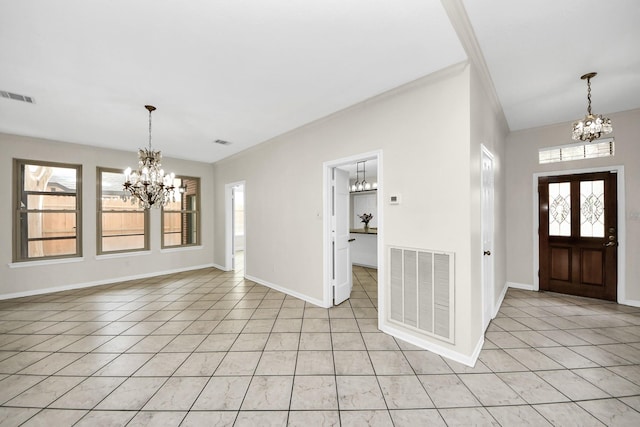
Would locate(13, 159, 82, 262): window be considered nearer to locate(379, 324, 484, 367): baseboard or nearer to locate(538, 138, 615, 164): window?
locate(379, 324, 484, 367): baseboard

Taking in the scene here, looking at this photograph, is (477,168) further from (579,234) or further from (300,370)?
(579,234)

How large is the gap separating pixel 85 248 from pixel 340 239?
504cm

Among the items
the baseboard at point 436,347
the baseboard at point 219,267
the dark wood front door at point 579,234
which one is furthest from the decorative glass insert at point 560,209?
the baseboard at point 219,267

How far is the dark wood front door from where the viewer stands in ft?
11.9

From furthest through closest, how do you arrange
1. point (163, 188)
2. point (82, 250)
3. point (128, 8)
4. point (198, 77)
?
point (82, 250), point (163, 188), point (198, 77), point (128, 8)

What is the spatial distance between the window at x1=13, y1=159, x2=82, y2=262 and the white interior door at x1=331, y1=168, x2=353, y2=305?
5047 mm

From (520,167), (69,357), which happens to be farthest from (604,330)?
(69,357)

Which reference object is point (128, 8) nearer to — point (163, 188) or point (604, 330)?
point (163, 188)

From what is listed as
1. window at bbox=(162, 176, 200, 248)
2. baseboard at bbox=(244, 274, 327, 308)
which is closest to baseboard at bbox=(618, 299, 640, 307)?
baseboard at bbox=(244, 274, 327, 308)

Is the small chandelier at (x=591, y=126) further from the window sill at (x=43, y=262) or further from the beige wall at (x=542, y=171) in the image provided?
the window sill at (x=43, y=262)

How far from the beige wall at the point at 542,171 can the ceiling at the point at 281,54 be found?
18.8 inches

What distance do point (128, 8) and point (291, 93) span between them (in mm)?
1491

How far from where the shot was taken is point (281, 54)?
2.06 meters

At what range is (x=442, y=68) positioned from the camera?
2229 mm
